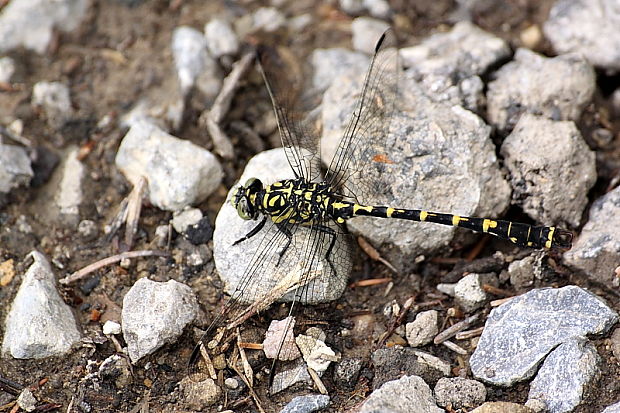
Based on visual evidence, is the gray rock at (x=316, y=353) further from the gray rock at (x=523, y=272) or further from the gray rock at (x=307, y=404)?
the gray rock at (x=523, y=272)

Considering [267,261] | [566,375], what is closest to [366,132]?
[267,261]

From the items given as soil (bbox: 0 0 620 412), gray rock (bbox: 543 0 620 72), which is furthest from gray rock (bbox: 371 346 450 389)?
gray rock (bbox: 543 0 620 72)

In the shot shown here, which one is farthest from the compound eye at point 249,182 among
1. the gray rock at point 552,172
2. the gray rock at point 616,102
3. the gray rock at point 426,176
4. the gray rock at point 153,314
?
the gray rock at point 616,102

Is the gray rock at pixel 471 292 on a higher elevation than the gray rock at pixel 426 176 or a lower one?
lower

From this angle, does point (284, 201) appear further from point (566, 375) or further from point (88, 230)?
point (566, 375)

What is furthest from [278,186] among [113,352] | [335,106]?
[113,352]

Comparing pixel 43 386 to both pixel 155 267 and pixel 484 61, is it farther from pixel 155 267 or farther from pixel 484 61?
pixel 484 61

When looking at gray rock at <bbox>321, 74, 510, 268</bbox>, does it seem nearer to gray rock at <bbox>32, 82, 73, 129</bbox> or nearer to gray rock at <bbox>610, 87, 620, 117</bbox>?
gray rock at <bbox>610, 87, 620, 117</bbox>
